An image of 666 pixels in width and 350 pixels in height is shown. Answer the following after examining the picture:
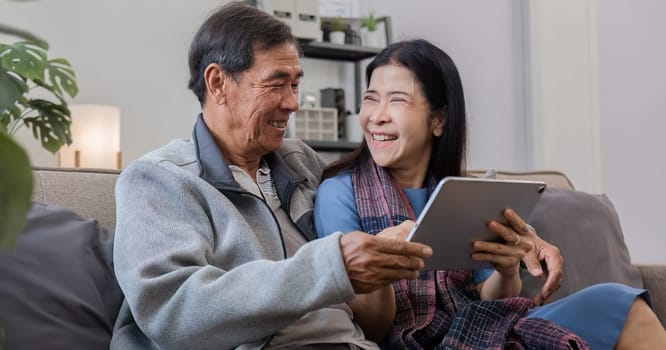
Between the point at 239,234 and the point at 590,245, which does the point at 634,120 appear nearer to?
the point at 590,245

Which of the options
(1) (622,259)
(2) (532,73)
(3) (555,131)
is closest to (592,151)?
(3) (555,131)

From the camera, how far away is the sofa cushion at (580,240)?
1.92 metres

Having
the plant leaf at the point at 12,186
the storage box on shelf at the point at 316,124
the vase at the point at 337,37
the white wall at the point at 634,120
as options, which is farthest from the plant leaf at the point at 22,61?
the white wall at the point at 634,120

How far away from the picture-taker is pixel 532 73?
4387mm

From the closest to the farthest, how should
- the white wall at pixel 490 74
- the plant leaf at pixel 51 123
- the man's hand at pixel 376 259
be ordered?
the man's hand at pixel 376 259
the plant leaf at pixel 51 123
the white wall at pixel 490 74

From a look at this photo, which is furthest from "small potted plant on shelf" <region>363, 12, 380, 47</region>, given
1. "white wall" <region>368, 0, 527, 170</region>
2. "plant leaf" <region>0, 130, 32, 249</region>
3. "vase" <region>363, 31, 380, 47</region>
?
"plant leaf" <region>0, 130, 32, 249</region>

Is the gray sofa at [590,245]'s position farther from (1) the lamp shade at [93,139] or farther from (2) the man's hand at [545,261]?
(1) the lamp shade at [93,139]

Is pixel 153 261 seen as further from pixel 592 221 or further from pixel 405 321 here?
pixel 592 221

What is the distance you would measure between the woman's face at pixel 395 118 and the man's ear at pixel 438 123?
0.01 meters

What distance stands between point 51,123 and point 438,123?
1725 mm

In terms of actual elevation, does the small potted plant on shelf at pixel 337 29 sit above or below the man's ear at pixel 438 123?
above

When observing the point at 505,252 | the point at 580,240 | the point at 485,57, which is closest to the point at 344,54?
the point at 485,57

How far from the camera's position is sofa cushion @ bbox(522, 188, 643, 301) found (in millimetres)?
1923

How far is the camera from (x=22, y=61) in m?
2.77
